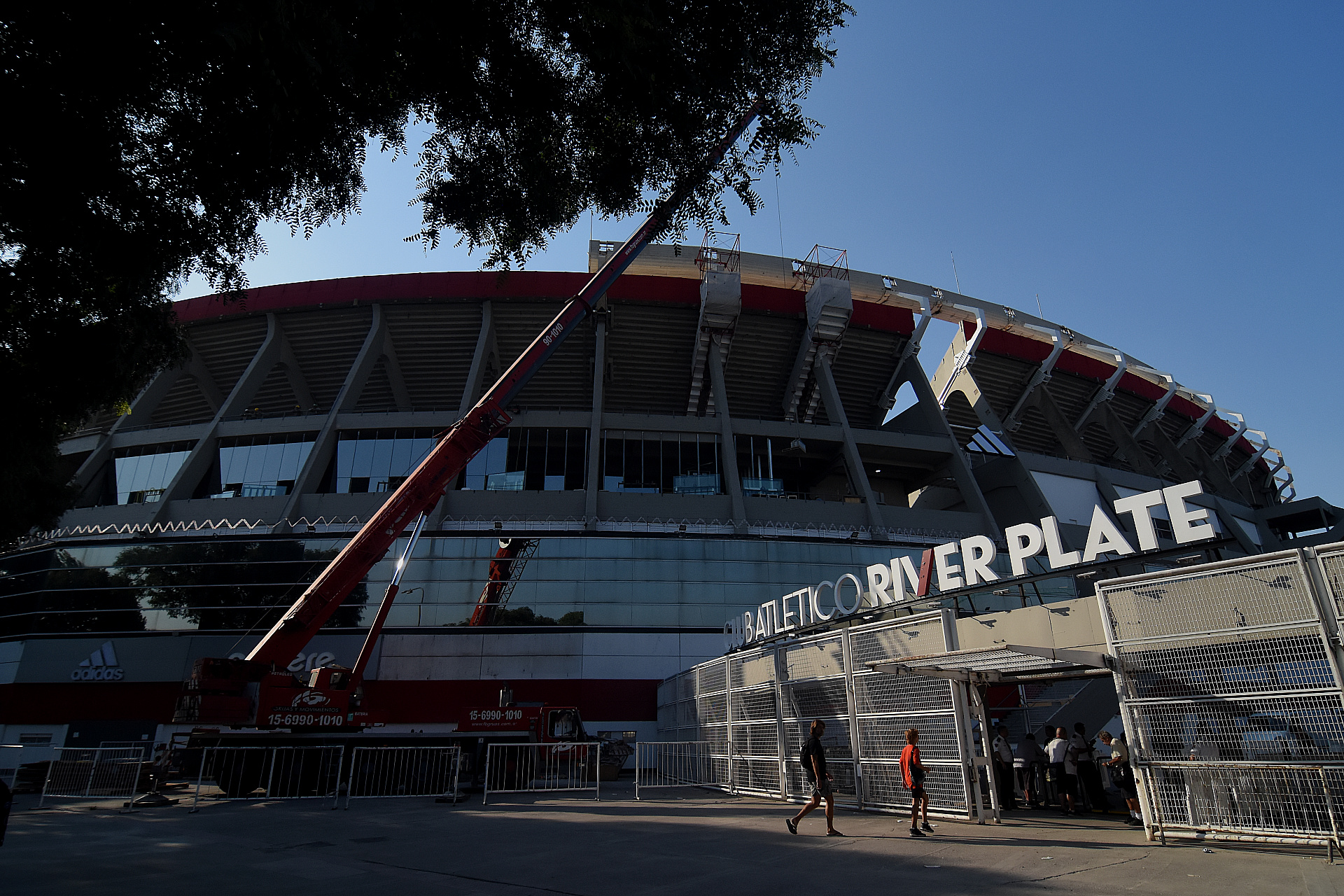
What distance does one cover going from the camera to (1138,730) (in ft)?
25.7

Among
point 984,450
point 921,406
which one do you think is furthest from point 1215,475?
point 921,406

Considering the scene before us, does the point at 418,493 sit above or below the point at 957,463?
below

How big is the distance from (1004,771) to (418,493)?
14890 millimetres

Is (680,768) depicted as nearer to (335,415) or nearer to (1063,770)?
(1063,770)

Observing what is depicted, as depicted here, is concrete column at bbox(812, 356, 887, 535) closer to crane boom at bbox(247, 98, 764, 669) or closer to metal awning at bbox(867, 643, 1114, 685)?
crane boom at bbox(247, 98, 764, 669)

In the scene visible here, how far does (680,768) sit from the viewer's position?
18250 mm

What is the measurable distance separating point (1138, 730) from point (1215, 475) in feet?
159

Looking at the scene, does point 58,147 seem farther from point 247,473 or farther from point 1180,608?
point 247,473

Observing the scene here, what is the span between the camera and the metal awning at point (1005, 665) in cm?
868

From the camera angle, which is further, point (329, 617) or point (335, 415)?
point (335, 415)

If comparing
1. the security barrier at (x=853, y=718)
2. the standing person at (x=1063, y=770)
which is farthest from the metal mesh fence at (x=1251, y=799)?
the standing person at (x=1063, y=770)

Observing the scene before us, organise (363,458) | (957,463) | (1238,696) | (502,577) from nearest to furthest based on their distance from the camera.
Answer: (1238,696) → (502,577) → (363,458) → (957,463)

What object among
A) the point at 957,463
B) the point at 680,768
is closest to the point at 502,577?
the point at 680,768

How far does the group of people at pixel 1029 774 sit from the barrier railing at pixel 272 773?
39.5 feet
